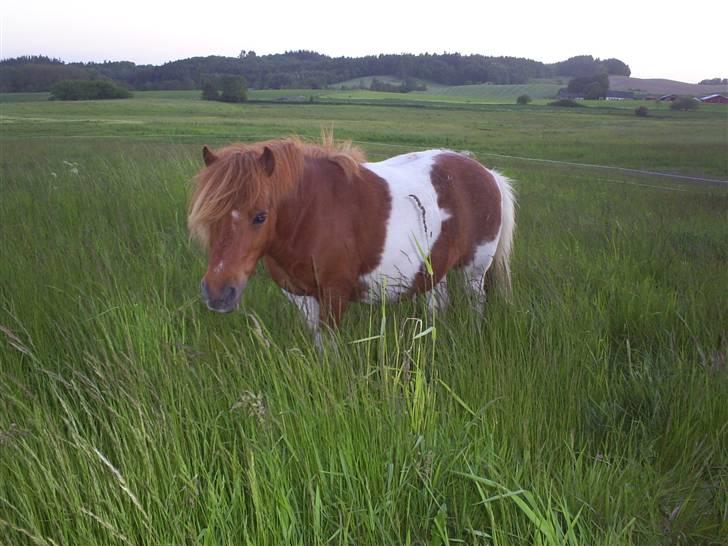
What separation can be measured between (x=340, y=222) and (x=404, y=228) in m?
0.47

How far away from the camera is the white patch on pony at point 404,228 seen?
10.9ft

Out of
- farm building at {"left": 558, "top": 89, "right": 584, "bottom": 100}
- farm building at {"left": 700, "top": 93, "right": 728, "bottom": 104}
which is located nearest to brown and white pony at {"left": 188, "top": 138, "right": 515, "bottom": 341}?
farm building at {"left": 700, "top": 93, "right": 728, "bottom": 104}

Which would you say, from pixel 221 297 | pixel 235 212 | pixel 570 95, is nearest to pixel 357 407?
pixel 221 297

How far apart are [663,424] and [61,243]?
4563 millimetres

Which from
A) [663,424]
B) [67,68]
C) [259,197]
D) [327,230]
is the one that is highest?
[67,68]

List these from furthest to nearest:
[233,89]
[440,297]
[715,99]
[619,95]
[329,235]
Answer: [619,95] < [233,89] < [715,99] < [440,297] < [329,235]

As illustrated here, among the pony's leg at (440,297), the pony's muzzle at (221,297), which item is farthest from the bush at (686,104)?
the pony's muzzle at (221,297)

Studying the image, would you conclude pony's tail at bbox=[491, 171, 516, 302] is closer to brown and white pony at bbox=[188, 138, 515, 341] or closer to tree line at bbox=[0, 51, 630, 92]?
brown and white pony at bbox=[188, 138, 515, 341]

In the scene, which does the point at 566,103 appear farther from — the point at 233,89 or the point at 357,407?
the point at 357,407

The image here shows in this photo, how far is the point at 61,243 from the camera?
14.6ft

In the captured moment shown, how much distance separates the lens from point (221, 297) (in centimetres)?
255

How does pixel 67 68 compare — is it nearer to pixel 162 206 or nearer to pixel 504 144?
pixel 504 144

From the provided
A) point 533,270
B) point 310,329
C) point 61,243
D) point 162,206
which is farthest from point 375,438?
point 162,206

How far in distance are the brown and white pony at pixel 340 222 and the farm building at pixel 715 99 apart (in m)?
37.1
